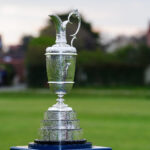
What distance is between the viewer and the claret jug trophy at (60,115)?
7.61m

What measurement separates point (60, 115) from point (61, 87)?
27 cm

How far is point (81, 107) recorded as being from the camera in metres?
33.9

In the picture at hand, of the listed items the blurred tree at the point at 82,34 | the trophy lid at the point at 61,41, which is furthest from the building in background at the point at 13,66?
the trophy lid at the point at 61,41

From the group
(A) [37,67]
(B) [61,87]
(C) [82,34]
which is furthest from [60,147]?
(C) [82,34]

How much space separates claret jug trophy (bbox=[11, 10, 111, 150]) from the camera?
7.61 meters

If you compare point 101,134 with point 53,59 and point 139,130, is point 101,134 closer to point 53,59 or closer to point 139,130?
point 139,130

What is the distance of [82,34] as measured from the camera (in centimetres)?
8938

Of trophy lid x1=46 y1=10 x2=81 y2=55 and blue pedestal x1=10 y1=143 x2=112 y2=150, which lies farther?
trophy lid x1=46 y1=10 x2=81 y2=55

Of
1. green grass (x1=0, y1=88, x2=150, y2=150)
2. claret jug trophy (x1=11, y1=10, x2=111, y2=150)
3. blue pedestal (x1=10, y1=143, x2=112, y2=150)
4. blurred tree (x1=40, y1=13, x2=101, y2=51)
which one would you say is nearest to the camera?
blue pedestal (x1=10, y1=143, x2=112, y2=150)

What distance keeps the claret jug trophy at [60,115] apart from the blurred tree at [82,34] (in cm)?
5474

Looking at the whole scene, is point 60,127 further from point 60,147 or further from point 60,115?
point 60,147

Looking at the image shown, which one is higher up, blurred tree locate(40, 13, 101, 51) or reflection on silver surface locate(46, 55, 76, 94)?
blurred tree locate(40, 13, 101, 51)

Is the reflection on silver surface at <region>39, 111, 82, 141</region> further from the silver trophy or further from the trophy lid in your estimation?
the trophy lid

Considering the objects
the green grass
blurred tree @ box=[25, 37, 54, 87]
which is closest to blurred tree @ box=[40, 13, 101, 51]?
blurred tree @ box=[25, 37, 54, 87]
